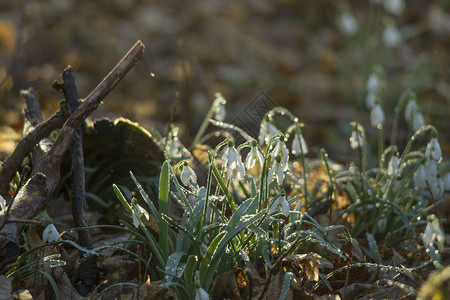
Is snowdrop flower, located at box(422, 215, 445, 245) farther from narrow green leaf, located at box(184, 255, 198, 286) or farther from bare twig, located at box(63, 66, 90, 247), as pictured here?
bare twig, located at box(63, 66, 90, 247)

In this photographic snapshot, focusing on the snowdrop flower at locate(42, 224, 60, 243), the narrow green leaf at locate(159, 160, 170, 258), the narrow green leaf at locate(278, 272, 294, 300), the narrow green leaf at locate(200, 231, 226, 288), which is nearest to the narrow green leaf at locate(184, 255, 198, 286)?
the narrow green leaf at locate(200, 231, 226, 288)

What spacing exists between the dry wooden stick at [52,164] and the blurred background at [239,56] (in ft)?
7.74

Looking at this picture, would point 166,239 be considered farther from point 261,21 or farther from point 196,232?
point 261,21

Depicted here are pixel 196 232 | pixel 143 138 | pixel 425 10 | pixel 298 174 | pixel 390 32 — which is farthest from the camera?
pixel 425 10

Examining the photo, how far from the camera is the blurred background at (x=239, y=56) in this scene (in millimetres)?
5698

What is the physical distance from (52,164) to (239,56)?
201 inches

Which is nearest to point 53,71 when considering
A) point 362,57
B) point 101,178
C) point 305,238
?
point 362,57

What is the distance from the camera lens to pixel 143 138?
9.19 feet

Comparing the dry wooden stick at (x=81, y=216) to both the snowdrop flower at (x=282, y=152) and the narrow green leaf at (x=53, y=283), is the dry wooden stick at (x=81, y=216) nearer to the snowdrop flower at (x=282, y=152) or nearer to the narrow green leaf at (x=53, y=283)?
the narrow green leaf at (x=53, y=283)

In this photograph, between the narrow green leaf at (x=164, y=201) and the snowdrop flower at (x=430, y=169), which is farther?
the snowdrop flower at (x=430, y=169)

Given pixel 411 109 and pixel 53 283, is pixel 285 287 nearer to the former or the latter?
pixel 53 283

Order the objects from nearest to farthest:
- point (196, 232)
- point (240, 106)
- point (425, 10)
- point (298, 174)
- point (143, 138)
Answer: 1. point (196, 232)
2. point (143, 138)
3. point (298, 174)
4. point (240, 106)
5. point (425, 10)

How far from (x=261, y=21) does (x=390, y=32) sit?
9.81ft

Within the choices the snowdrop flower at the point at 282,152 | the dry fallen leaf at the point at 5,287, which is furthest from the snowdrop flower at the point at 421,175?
the dry fallen leaf at the point at 5,287
